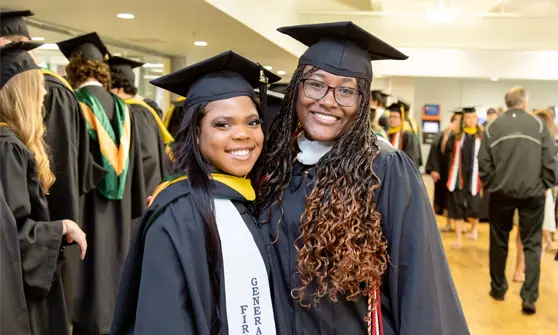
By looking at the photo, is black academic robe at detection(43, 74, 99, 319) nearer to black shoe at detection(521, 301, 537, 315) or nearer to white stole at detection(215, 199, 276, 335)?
white stole at detection(215, 199, 276, 335)

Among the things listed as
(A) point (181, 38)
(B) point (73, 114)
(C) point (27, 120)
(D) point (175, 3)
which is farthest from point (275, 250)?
(A) point (181, 38)

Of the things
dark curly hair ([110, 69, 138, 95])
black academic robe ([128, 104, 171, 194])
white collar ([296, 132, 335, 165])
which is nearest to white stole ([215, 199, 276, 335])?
white collar ([296, 132, 335, 165])

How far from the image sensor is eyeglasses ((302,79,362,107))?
1736 millimetres

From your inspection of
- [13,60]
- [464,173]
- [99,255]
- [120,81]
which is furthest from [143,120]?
[464,173]

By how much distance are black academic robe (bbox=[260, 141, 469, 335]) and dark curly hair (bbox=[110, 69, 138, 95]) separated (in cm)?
310

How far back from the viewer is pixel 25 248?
228 cm

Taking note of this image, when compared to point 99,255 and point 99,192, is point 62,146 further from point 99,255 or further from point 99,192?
point 99,255

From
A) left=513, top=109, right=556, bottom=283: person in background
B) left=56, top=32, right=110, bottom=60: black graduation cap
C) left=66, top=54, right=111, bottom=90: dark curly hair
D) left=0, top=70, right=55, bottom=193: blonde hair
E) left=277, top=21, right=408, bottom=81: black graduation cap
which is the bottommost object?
left=513, top=109, right=556, bottom=283: person in background

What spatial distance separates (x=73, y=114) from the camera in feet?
11.1

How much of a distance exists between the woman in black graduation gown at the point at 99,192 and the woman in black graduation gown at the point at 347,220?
2.31 meters

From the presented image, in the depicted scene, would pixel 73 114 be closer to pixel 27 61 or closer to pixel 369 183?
pixel 27 61

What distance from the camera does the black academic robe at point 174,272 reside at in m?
1.47

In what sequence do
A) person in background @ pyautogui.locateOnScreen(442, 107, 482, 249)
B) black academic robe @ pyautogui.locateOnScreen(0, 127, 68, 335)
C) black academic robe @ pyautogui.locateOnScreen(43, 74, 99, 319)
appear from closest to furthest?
1. black academic robe @ pyautogui.locateOnScreen(0, 127, 68, 335)
2. black academic robe @ pyautogui.locateOnScreen(43, 74, 99, 319)
3. person in background @ pyautogui.locateOnScreen(442, 107, 482, 249)

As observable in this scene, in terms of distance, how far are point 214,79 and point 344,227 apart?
572mm
